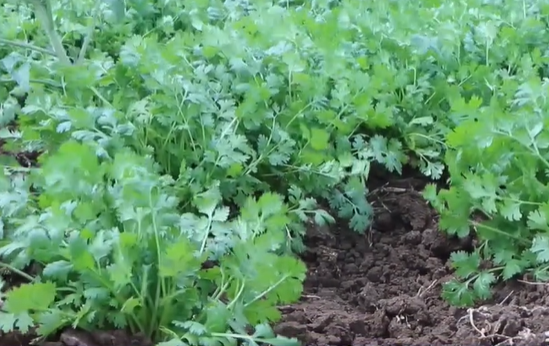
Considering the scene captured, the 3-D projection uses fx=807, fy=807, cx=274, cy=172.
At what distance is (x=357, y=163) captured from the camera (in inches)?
98.2

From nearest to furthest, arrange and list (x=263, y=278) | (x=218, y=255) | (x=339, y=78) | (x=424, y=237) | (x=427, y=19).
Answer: (x=263, y=278) < (x=218, y=255) < (x=424, y=237) < (x=339, y=78) < (x=427, y=19)

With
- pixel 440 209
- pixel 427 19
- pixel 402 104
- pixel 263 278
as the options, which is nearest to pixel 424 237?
pixel 440 209

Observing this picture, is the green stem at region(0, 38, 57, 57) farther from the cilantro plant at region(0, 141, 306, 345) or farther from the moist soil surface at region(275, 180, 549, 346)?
the moist soil surface at region(275, 180, 549, 346)

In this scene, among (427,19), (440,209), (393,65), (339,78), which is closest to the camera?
(440,209)

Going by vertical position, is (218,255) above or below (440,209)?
above

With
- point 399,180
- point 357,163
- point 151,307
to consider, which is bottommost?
point 399,180

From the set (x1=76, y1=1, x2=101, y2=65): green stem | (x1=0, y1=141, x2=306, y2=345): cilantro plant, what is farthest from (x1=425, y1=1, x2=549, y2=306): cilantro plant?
(x1=76, y1=1, x2=101, y2=65): green stem

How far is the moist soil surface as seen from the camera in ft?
5.83

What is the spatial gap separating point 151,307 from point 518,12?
224 centimetres

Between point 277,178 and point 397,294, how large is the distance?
1.78 ft

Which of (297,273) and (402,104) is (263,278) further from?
(402,104)

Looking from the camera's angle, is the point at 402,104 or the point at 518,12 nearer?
the point at 402,104

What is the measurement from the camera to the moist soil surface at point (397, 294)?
178cm

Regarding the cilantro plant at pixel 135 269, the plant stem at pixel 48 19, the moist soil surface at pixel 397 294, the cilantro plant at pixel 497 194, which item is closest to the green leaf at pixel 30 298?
the cilantro plant at pixel 135 269
